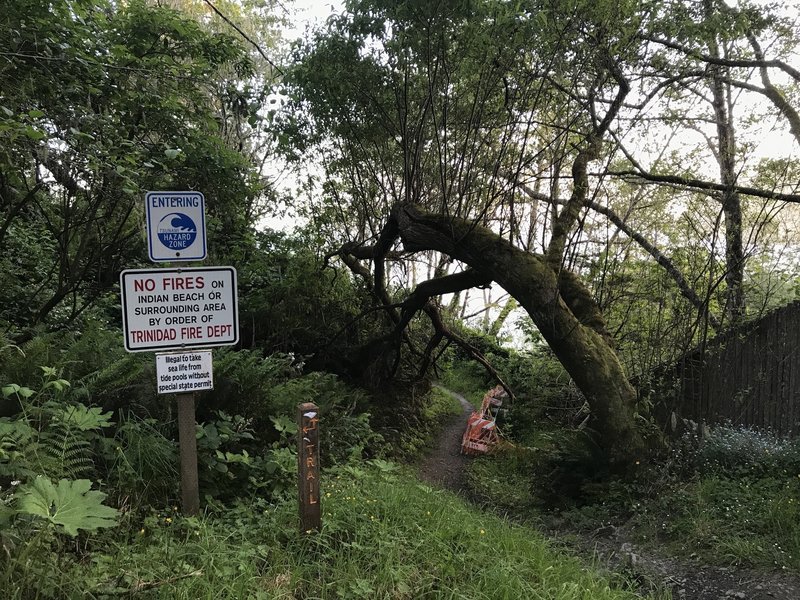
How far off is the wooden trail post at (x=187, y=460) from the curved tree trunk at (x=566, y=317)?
4.82 meters

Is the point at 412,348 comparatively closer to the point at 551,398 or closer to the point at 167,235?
the point at 551,398

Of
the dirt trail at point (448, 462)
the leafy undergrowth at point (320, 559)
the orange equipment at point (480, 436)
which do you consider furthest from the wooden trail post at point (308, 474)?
the orange equipment at point (480, 436)

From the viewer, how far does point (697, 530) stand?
496 centimetres

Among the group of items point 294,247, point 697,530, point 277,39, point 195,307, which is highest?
point 277,39

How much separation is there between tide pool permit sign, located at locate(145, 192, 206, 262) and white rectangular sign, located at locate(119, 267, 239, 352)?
0.14m

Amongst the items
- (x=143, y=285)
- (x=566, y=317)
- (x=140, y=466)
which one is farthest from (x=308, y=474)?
(x=566, y=317)

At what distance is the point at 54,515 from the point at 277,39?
19.6 m

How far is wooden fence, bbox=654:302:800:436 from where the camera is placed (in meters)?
6.83

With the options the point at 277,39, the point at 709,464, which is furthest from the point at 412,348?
the point at 277,39

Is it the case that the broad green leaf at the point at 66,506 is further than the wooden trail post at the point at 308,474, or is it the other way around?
the wooden trail post at the point at 308,474

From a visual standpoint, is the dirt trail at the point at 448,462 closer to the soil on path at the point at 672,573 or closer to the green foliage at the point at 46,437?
the soil on path at the point at 672,573

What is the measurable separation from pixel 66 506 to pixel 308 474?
1254 millimetres

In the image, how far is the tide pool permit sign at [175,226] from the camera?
3271mm

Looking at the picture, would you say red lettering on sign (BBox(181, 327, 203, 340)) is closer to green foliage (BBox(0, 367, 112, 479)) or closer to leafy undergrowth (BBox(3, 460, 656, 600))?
green foliage (BBox(0, 367, 112, 479))
